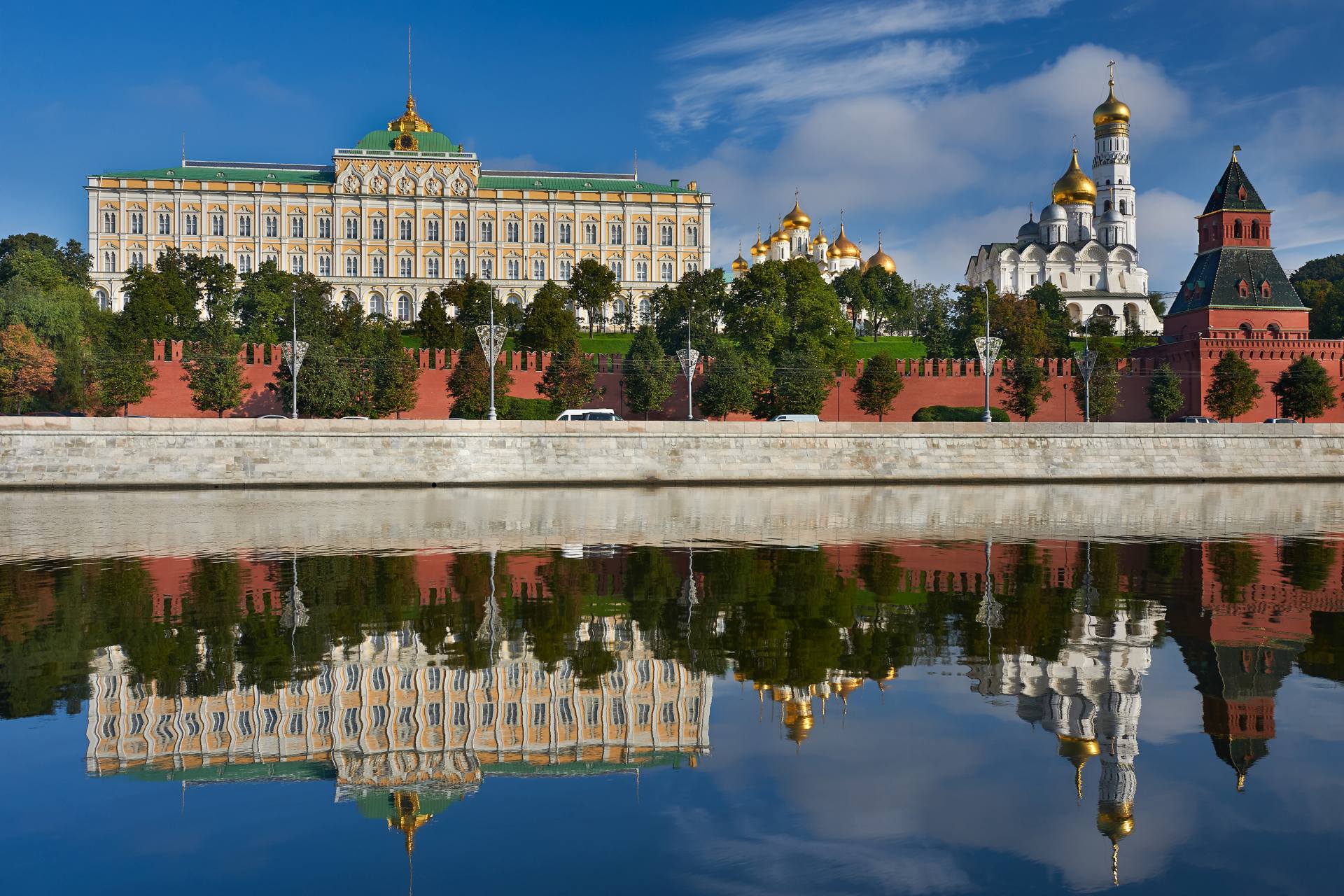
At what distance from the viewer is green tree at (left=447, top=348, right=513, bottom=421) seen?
4247cm

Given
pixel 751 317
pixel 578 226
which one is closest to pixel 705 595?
pixel 751 317

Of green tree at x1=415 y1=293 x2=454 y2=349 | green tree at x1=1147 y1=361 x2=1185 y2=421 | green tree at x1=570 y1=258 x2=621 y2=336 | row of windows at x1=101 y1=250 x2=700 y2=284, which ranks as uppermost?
row of windows at x1=101 y1=250 x2=700 y2=284

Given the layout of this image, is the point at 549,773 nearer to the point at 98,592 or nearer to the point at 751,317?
the point at 98,592

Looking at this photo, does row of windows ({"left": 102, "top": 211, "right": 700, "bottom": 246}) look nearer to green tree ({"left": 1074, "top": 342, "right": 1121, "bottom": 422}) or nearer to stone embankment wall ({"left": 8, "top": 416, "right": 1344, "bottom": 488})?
green tree ({"left": 1074, "top": 342, "right": 1121, "bottom": 422})

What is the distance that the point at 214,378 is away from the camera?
40875 mm

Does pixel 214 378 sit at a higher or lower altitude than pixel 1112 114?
lower

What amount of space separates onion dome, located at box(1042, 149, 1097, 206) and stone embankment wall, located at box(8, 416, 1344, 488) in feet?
168

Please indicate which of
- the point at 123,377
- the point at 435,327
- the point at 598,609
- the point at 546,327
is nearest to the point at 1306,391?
the point at 546,327

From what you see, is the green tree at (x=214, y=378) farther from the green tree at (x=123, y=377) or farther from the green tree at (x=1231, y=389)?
the green tree at (x=1231, y=389)

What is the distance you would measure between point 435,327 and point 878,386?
1831 centimetres

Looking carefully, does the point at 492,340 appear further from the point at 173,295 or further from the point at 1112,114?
the point at 1112,114

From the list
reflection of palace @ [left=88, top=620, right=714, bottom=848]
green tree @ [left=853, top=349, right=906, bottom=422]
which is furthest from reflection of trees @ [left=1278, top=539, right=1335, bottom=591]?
green tree @ [left=853, top=349, right=906, bottom=422]

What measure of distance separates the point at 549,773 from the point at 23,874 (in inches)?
114

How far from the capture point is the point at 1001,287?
3349 inches
